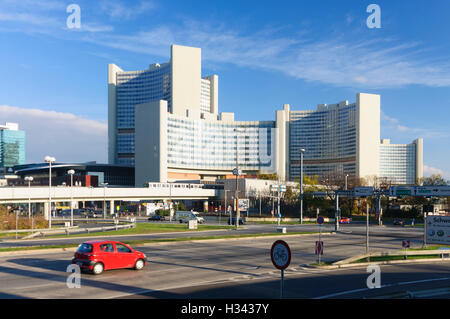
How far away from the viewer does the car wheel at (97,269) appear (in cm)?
1720

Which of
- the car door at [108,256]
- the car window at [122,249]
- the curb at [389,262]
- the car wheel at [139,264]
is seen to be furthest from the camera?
the curb at [389,262]

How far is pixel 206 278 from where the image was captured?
17.3 meters

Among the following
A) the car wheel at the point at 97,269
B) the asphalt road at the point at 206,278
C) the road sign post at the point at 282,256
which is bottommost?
the asphalt road at the point at 206,278

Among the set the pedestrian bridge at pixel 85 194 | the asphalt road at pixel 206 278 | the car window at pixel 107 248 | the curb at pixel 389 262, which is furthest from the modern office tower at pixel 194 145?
the car window at pixel 107 248

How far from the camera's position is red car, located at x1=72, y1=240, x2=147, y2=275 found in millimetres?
17234

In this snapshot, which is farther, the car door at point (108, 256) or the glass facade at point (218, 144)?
the glass facade at point (218, 144)

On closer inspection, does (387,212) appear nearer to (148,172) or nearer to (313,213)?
(313,213)

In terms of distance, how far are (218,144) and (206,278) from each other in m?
166

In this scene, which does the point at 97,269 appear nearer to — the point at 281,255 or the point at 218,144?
the point at 281,255

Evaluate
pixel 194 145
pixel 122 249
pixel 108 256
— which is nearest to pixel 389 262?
pixel 122 249

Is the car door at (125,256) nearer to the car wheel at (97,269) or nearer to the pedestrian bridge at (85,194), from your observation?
the car wheel at (97,269)
